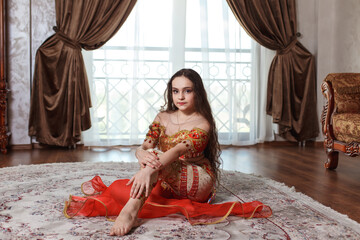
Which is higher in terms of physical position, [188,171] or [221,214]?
[188,171]

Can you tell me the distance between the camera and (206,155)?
2.10 meters

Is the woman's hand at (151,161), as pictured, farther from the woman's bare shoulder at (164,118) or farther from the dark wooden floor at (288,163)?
the dark wooden floor at (288,163)

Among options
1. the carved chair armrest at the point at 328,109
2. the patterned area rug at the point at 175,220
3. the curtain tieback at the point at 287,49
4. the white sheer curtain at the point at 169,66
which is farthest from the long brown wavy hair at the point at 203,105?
the curtain tieback at the point at 287,49

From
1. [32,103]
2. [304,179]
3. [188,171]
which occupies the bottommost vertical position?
[304,179]

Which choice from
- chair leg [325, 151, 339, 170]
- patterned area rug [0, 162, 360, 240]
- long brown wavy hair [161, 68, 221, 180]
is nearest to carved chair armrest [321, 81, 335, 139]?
chair leg [325, 151, 339, 170]

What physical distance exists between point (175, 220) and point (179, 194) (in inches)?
7.1

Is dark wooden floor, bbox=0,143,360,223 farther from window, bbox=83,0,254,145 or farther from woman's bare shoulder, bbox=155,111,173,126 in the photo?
woman's bare shoulder, bbox=155,111,173,126

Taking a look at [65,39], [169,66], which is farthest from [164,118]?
[65,39]

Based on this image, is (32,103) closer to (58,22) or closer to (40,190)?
(58,22)

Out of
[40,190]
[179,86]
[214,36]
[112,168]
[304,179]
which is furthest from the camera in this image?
[214,36]

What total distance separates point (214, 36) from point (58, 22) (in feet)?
5.62

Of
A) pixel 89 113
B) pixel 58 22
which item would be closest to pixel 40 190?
pixel 89 113

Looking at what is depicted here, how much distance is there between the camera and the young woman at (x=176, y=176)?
5.56ft

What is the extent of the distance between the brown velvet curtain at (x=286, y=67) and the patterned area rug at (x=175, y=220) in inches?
84.8
